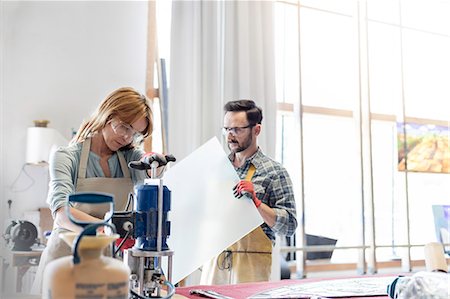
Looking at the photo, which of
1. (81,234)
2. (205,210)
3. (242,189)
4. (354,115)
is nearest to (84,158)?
(205,210)

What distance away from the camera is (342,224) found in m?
3.88

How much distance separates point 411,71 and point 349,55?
63 centimetres

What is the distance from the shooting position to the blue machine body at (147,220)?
1.03 metres

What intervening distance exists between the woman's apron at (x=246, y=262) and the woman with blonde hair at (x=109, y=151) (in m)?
0.67

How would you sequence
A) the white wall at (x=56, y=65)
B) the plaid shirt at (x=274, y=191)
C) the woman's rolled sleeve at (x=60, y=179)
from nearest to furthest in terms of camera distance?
the woman's rolled sleeve at (x=60, y=179)
the plaid shirt at (x=274, y=191)
the white wall at (x=56, y=65)

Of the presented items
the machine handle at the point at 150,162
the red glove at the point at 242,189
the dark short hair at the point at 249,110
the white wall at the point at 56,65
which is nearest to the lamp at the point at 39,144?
the white wall at the point at 56,65

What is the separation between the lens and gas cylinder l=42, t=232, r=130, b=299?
650mm

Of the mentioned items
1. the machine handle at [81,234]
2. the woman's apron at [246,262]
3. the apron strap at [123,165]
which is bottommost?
the woman's apron at [246,262]

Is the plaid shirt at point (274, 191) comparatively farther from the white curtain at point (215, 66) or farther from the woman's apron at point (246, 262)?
the white curtain at point (215, 66)

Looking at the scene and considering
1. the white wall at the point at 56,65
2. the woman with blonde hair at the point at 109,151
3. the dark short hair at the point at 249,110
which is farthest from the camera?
the white wall at the point at 56,65

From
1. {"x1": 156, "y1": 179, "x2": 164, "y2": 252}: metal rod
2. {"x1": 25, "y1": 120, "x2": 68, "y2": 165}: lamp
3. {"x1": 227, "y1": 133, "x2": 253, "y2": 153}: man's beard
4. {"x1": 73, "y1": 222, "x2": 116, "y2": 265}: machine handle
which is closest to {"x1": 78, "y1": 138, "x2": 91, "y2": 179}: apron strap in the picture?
{"x1": 156, "y1": 179, "x2": 164, "y2": 252}: metal rod

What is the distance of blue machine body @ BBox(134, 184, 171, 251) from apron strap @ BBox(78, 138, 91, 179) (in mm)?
605

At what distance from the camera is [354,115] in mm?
3889

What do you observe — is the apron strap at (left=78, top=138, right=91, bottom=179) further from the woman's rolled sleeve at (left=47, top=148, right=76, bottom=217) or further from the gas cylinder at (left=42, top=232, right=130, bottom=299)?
the gas cylinder at (left=42, top=232, right=130, bottom=299)
